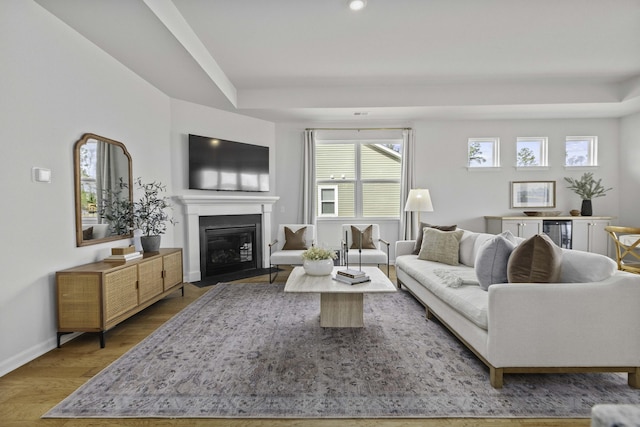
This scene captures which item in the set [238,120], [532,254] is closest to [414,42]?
[532,254]

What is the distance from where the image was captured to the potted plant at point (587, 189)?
216 inches

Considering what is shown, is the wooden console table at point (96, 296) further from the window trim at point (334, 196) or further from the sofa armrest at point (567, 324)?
the window trim at point (334, 196)

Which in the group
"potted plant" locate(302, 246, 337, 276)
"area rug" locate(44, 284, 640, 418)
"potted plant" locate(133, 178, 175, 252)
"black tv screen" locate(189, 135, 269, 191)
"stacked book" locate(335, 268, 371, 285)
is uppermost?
"black tv screen" locate(189, 135, 269, 191)

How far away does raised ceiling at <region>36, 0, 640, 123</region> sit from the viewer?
285 centimetres

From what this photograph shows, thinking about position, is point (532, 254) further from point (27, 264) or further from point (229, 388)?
point (27, 264)

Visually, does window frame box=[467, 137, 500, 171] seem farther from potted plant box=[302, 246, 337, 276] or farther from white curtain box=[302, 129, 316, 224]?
potted plant box=[302, 246, 337, 276]

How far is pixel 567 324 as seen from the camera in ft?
6.30

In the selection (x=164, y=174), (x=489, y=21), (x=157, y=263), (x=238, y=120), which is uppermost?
(x=489, y=21)

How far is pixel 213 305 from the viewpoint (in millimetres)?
3613

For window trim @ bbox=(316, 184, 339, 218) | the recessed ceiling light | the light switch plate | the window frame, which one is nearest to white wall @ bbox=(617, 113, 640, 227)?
the window frame

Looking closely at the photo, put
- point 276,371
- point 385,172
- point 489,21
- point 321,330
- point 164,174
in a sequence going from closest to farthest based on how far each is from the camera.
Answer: point 276,371, point 321,330, point 489,21, point 164,174, point 385,172

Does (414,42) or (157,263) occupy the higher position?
(414,42)

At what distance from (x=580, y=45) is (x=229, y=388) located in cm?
505

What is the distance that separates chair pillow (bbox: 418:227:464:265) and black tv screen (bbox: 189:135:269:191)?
3018 millimetres
